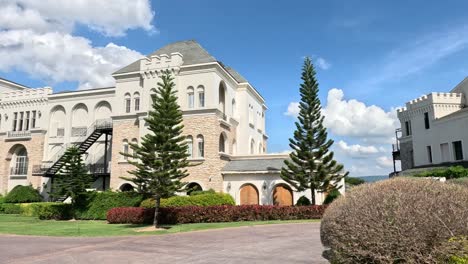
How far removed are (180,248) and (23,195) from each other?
29430 mm

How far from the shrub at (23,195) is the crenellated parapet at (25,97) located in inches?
372

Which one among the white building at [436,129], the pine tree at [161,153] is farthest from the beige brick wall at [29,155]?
the white building at [436,129]

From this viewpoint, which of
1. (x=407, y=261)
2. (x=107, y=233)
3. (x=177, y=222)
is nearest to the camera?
(x=407, y=261)

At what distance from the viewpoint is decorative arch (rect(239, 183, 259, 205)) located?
2883 cm

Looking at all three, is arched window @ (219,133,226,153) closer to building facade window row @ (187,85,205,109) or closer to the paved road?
building facade window row @ (187,85,205,109)

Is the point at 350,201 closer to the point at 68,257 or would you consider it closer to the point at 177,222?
the point at 68,257

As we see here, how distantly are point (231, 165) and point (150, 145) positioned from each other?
457 inches

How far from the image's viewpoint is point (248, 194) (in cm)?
2902

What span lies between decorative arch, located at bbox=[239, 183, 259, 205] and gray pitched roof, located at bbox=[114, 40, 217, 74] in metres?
11.0

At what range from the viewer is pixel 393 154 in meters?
44.8

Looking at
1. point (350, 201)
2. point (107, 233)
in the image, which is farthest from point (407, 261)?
point (107, 233)

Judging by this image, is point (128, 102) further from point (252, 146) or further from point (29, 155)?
point (29, 155)

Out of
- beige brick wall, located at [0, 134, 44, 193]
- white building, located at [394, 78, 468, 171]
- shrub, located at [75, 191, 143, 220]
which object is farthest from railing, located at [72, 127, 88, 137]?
white building, located at [394, 78, 468, 171]

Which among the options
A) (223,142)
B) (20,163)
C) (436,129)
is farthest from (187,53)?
(436,129)
